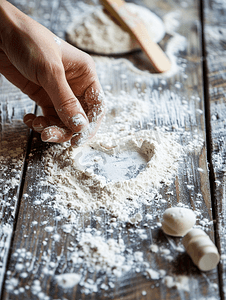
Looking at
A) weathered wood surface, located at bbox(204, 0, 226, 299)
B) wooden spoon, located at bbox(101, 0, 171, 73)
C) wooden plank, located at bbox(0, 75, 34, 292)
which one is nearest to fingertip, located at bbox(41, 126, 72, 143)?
wooden plank, located at bbox(0, 75, 34, 292)

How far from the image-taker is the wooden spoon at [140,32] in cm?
119

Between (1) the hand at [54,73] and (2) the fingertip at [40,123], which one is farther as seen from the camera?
(2) the fingertip at [40,123]

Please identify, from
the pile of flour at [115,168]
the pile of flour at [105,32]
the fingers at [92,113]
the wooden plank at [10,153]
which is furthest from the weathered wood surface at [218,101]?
the wooden plank at [10,153]

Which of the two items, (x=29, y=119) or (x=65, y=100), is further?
(x=29, y=119)

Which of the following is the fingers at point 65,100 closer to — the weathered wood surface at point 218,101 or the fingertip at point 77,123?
the fingertip at point 77,123

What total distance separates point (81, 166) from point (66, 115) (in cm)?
14

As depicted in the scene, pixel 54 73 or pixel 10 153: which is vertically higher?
pixel 54 73

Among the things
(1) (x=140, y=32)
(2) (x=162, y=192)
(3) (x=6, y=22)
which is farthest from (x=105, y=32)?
(2) (x=162, y=192)

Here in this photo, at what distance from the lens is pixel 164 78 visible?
117cm

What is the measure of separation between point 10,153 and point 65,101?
235mm

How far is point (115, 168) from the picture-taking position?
84cm

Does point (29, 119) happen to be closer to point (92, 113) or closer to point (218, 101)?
point (92, 113)

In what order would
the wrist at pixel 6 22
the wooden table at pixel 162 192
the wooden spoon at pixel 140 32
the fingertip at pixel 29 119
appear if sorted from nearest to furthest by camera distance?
the wooden table at pixel 162 192 < the wrist at pixel 6 22 < the fingertip at pixel 29 119 < the wooden spoon at pixel 140 32

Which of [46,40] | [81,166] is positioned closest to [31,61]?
[46,40]
